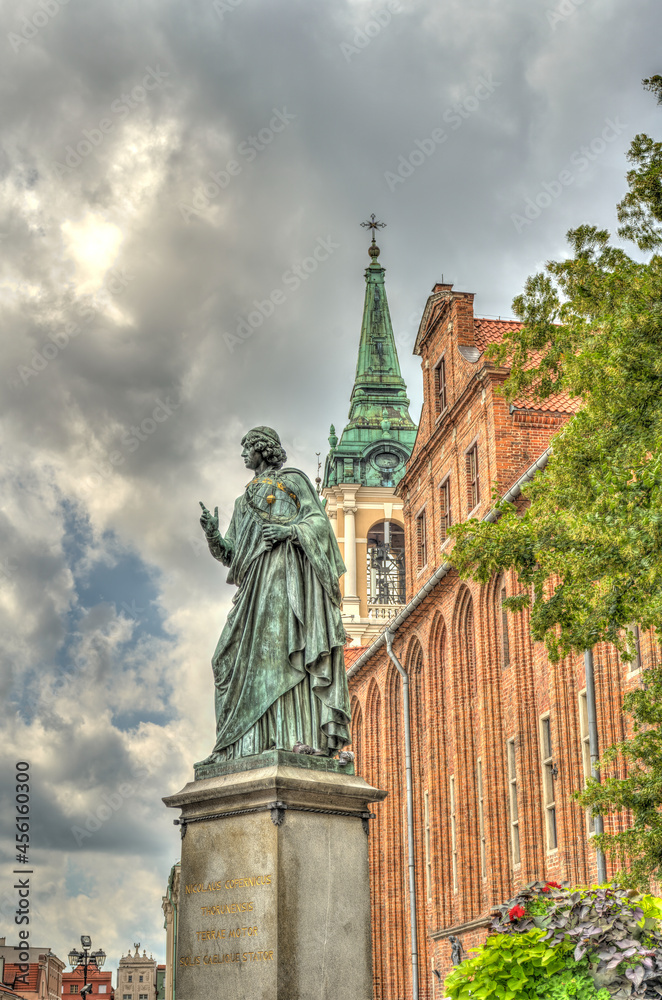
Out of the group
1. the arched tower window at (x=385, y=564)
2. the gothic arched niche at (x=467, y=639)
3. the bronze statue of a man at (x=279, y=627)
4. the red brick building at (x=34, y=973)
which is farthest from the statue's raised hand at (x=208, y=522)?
the red brick building at (x=34, y=973)

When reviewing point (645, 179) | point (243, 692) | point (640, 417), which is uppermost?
point (645, 179)

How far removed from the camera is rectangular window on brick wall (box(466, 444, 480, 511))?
36531 millimetres

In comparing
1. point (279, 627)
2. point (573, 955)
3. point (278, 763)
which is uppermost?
point (279, 627)

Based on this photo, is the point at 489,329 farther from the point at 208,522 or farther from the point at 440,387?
the point at 208,522

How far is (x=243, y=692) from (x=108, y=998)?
134125 millimetres

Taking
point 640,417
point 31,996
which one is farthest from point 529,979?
point 31,996

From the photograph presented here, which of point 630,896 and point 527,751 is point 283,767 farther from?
point 527,751

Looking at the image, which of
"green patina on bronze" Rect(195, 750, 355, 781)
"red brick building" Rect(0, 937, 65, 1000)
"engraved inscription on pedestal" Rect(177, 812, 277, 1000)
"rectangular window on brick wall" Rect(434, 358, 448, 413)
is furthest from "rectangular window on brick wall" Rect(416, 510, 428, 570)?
"red brick building" Rect(0, 937, 65, 1000)

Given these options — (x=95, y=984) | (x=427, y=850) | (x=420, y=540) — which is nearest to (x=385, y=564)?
(x=420, y=540)

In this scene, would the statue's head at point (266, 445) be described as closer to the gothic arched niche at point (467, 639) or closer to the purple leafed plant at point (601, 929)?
the purple leafed plant at point (601, 929)

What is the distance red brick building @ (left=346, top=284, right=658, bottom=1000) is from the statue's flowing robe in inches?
553

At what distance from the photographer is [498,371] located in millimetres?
34844

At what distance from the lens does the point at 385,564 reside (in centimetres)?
7025

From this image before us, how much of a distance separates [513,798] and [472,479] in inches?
381
